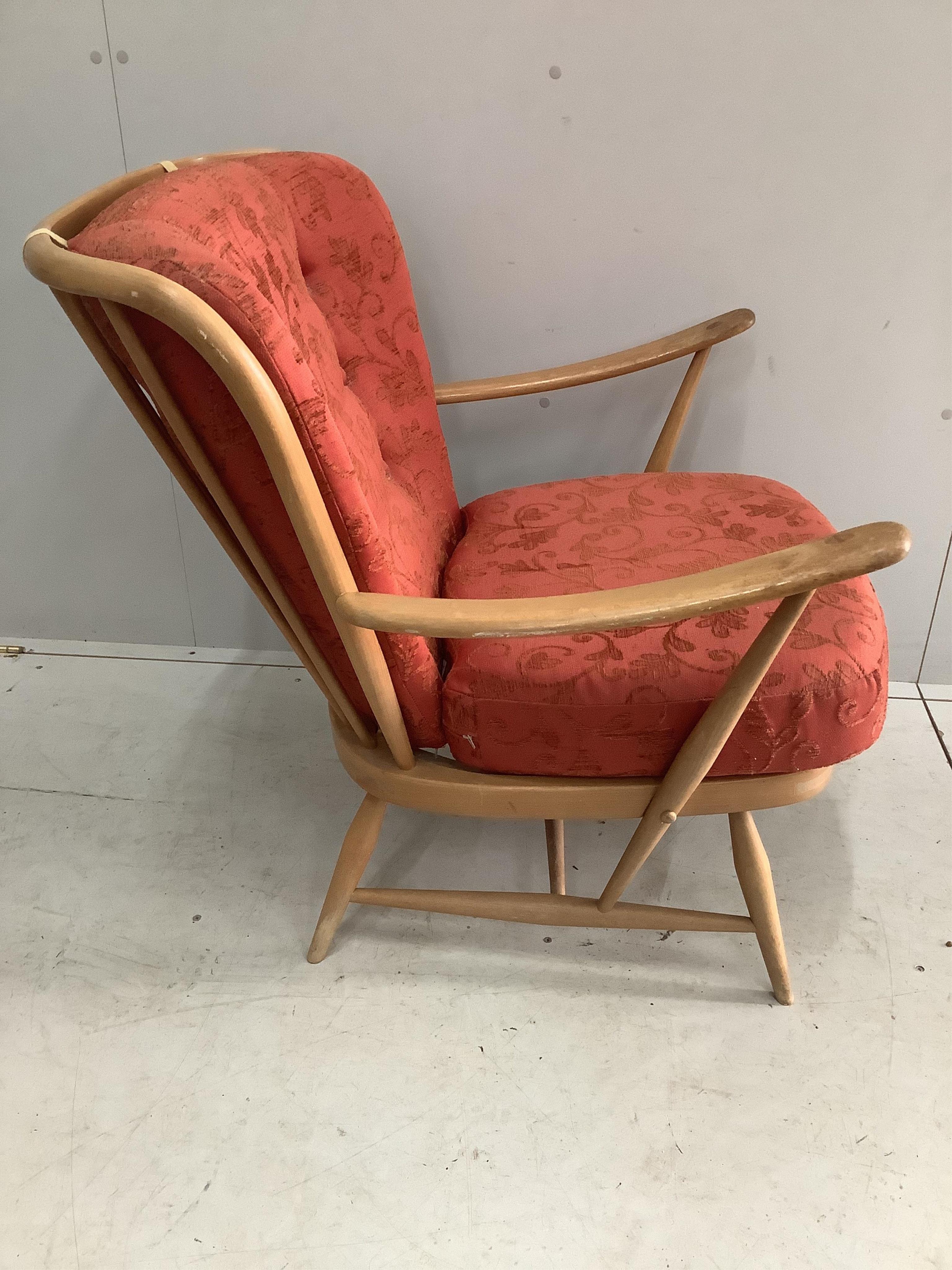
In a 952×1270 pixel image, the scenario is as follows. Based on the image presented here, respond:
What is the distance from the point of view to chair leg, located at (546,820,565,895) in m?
1.16

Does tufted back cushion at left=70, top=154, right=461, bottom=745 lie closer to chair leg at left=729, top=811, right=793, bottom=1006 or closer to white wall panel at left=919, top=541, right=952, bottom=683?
chair leg at left=729, top=811, right=793, bottom=1006

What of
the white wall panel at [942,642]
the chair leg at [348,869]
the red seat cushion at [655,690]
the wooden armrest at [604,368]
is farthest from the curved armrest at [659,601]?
the white wall panel at [942,642]

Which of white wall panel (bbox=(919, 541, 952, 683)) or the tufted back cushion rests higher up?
the tufted back cushion

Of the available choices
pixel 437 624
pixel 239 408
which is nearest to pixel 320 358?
pixel 239 408

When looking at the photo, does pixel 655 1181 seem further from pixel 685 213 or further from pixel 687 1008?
pixel 685 213

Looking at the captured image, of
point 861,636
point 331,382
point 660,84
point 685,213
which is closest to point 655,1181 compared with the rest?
point 861,636

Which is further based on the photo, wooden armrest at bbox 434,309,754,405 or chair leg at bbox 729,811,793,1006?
wooden armrest at bbox 434,309,754,405

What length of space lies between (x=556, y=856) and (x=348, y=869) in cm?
26

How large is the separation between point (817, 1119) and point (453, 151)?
127cm

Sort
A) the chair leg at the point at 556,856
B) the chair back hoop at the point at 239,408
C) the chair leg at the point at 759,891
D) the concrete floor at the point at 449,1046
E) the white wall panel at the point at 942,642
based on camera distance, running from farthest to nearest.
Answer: the white wall panel at the point at 942,642 → the chair leg at the point at 556,856 → the chair leg at the point at 759,891 → the concrete floor at the point at 449,1046 → the chair back hoop at the point at 239,408

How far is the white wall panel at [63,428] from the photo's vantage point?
132 cm

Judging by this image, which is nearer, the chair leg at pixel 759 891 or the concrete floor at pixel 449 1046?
the concrete floor at pixel 449 1046

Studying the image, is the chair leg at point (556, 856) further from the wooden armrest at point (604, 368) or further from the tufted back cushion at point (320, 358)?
the wooden armrest at point (604, 368)

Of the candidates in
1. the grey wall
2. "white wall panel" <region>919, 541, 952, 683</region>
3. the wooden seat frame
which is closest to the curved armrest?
the wooden seat frame
